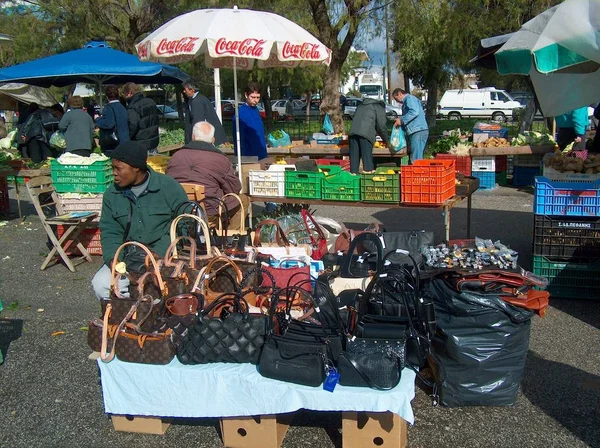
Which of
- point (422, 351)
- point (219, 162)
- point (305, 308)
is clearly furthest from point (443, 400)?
point (219, 162)

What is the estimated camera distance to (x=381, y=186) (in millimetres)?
6656

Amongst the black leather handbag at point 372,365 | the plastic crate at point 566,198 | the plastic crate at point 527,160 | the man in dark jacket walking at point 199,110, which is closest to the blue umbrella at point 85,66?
the man in dark jacket walking at point 199,110

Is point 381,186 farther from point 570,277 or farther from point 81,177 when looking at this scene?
point 81,177

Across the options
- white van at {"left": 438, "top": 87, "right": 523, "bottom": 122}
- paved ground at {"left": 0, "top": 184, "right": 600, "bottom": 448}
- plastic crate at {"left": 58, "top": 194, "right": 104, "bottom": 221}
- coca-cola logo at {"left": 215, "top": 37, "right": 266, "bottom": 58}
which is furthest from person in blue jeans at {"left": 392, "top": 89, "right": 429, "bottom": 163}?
white van at {"left": 438, "top": 87, "right": 523, "bottom": 122}

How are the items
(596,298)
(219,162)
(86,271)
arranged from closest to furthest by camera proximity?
(596,298) < (219,162) < (86,271)

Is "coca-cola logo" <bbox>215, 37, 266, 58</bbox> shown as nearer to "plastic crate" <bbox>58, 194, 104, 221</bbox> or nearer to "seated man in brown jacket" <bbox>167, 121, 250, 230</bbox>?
"seated man in brown jacket" <bbox>167, 121, 250, 230</bbox>

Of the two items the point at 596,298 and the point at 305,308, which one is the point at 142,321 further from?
the point at 596,298

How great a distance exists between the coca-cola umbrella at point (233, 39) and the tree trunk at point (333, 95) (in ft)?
32.1

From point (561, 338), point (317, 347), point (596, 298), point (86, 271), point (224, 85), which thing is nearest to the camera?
point (317, 347)

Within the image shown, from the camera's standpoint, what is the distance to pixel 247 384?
355 centimetres

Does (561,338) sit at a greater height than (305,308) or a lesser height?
lesser

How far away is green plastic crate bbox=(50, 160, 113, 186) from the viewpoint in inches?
308

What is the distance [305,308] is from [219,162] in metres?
2.77

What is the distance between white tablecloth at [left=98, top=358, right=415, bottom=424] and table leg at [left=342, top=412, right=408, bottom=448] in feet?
0.49
